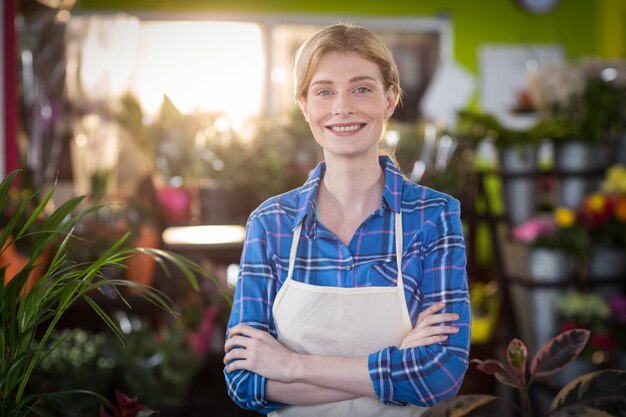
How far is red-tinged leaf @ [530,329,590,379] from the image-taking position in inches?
39.6

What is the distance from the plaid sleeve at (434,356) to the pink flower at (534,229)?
2177 mm

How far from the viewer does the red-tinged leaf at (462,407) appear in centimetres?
87

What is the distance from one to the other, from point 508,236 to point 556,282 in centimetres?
31

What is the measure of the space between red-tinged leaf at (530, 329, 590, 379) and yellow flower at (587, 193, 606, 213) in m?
2.40

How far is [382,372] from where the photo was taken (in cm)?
115

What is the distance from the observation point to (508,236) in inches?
138

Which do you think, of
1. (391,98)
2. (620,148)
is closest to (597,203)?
(620,148)

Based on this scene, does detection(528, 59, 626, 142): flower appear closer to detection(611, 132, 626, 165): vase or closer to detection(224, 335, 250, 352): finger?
detection(611, 132, 626, 165): vase

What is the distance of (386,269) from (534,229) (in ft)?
7.35

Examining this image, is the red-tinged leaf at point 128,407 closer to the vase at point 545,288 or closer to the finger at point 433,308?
the finger at point 433,308

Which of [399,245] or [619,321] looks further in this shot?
[619,321]

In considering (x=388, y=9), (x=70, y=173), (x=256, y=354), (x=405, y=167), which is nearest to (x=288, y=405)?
(x=256, y=354)

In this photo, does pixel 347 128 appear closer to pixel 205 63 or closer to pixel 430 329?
pixel 430 329

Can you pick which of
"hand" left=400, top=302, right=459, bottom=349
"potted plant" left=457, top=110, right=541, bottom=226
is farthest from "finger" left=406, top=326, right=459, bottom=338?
"potted plant" left=457, top=110, right=541, bottom=226
